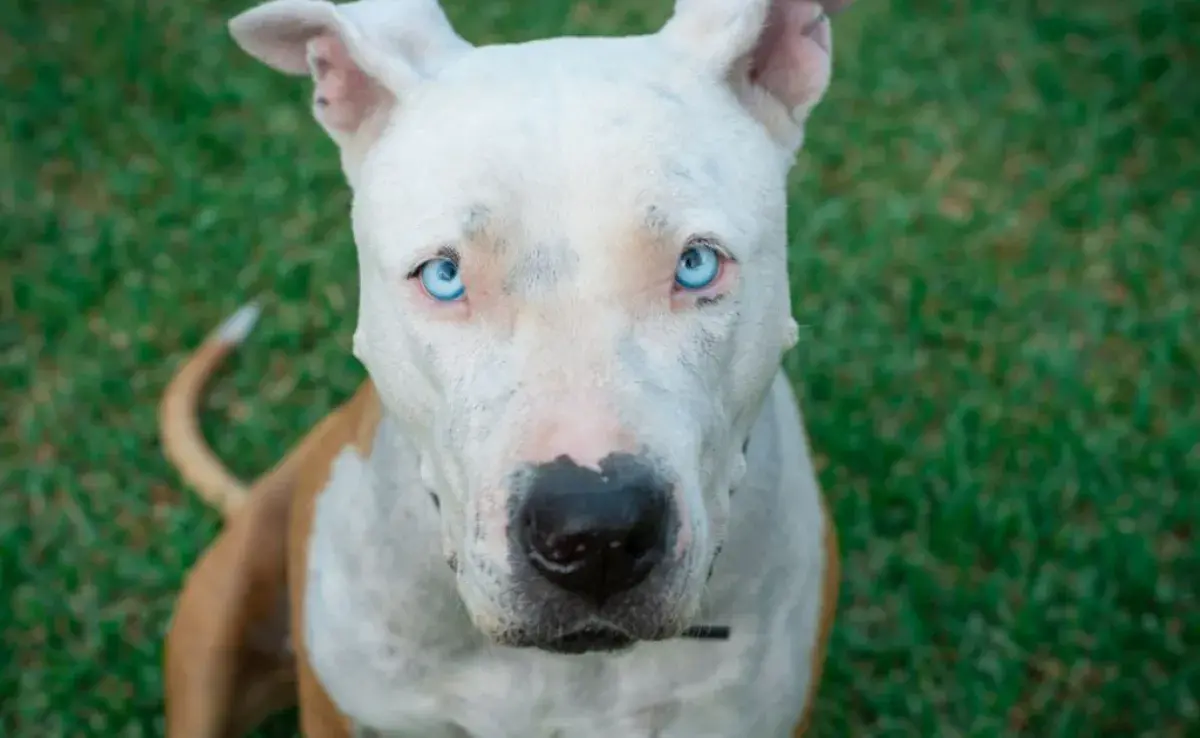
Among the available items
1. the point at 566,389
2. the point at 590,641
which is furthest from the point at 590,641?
the point at 566,389

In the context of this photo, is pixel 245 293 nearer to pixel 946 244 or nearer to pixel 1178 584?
pixel 946 244

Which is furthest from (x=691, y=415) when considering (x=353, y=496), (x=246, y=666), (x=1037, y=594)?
(x=1037, y=594)

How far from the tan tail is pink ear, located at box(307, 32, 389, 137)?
1.26 m

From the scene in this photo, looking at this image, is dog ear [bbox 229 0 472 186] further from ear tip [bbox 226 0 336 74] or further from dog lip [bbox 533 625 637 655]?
dog lip [bbox 533 625 637 655]

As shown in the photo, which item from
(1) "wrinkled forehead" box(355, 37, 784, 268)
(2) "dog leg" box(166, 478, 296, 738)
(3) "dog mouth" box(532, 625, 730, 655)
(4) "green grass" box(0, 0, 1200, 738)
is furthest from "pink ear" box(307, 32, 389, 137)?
(4) "green grass" box(0, 0, 1200, 738)

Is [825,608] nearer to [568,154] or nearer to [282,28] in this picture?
[568,154]

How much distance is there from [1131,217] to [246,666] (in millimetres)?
3178

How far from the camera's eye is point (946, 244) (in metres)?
4.14

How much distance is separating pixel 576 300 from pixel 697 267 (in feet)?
0.62

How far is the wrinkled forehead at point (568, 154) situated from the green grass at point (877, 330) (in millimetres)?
1773

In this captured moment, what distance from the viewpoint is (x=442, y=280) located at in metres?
1.76

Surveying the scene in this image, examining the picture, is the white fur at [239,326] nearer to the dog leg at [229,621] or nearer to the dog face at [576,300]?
the dog leg at [229,621]

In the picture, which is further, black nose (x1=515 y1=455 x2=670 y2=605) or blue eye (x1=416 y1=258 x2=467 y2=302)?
blue eye (x1=416 y1=258 x2=467 y2=302)

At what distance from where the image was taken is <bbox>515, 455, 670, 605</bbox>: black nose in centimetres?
156
